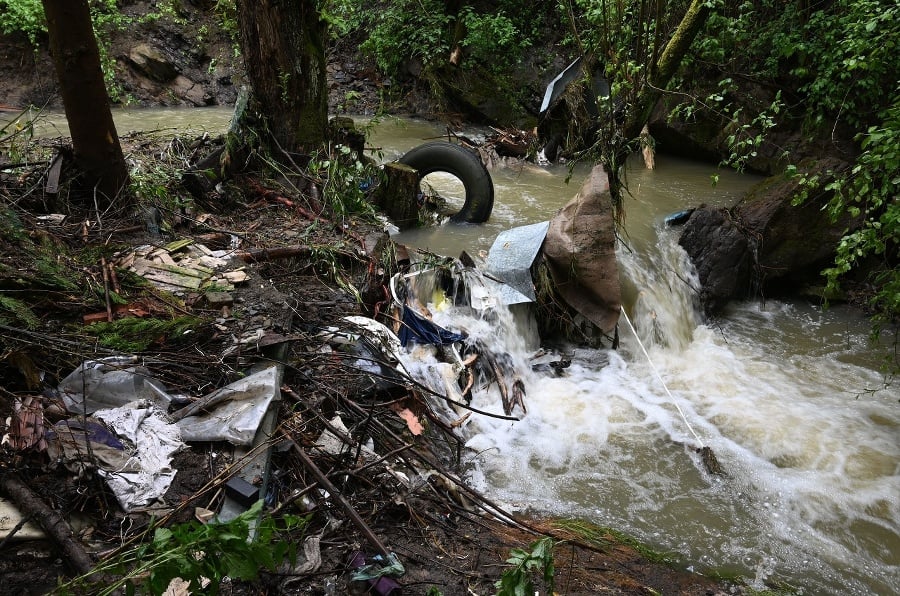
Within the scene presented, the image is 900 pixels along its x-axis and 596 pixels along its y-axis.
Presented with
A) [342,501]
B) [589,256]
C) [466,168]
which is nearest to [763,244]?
[589,256]

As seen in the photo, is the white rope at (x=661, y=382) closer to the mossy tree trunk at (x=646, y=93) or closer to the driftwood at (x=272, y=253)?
the mossy tree trunk at (x=646, y=93)

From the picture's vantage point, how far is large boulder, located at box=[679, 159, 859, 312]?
6.02m

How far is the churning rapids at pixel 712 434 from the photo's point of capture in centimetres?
332

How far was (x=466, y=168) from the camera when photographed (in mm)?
6734

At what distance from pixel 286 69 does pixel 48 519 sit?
4.62 meters

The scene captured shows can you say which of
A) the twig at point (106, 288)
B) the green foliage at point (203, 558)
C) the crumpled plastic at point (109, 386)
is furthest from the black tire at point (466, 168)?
the green foliage at point (203, 558)

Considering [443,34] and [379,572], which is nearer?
[379,572]

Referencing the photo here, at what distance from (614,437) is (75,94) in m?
4.37

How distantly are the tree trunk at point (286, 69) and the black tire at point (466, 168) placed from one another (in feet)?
4.43

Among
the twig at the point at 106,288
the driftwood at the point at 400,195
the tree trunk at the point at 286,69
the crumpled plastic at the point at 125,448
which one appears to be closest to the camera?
the crumpled plastic at the point at 125,448

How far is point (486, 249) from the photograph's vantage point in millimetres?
6129

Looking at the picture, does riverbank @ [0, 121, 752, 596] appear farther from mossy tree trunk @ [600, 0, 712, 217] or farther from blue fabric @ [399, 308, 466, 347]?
mossy tree trunk @ [600, 0, 712, 217]

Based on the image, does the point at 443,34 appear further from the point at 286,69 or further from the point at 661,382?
the point at 661,382

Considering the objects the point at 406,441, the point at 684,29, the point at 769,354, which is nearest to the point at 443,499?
the point at 406,441
